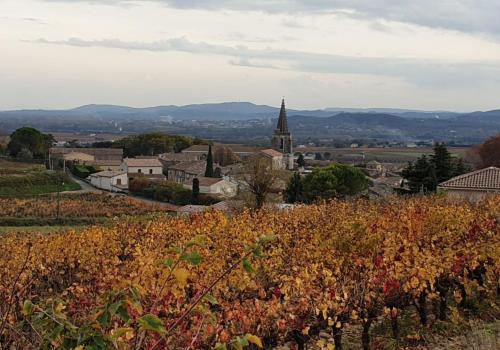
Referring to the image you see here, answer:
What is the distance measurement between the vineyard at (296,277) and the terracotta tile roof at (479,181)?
14.4 m

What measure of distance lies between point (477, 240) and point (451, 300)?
54.1 inches

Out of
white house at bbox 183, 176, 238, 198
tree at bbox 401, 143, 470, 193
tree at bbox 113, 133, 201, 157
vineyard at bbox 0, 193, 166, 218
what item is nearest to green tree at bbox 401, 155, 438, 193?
tree at bbox 401, 143, 470, 193

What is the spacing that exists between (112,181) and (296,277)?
57.5 metres

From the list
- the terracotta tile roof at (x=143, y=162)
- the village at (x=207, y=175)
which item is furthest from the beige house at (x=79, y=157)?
the terracotta tile roof at (x=143, y=162)

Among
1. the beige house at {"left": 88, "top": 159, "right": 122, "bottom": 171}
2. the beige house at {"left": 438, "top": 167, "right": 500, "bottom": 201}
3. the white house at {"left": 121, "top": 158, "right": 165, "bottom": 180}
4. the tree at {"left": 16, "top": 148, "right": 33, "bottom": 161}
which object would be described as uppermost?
the beige house at {"left": 438, "top": 167, "right": 500, "bottom": 201}

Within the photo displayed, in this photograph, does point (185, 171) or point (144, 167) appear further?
point (144, 167)

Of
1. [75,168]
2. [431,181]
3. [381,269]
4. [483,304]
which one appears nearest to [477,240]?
[483,304]

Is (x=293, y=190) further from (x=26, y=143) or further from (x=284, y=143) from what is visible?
(x=284, y=143)

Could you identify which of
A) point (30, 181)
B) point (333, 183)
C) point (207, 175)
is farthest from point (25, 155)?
point (333, 183)

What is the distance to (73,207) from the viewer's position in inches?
1774

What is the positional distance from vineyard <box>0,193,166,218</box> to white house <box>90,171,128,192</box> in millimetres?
9170

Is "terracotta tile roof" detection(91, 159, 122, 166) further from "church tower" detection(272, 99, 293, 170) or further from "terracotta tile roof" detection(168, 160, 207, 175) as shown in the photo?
"church tower" detection(272, 99, 293, 170)

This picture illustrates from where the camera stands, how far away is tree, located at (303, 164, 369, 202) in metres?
43.3

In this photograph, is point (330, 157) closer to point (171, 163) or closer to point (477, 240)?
point (171, 163)
